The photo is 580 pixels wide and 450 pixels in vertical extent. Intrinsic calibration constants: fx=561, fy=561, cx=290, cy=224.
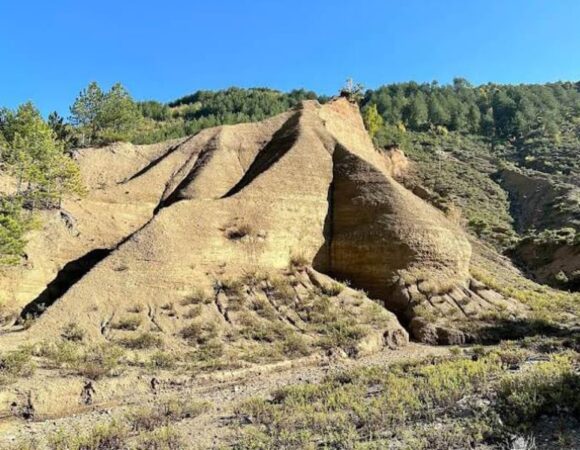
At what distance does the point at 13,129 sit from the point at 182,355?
871 inches

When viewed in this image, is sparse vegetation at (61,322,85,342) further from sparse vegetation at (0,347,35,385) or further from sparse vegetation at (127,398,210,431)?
sparse vegetation at (127,398,210,431)

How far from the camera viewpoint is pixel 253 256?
86.2 ft

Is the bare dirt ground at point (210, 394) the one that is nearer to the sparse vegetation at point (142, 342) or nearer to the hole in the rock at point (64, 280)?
the sparse vegetation at point (142, 342)

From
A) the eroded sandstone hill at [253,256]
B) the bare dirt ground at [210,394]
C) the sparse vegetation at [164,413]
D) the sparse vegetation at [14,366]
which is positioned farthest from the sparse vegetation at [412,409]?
the eroded sandstone hill at [253,256]

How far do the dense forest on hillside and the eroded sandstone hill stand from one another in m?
2.53

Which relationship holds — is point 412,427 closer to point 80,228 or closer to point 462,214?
point 80,228

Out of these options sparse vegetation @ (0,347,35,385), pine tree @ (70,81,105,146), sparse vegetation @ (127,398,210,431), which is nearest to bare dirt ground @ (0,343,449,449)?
sparse vegetation @ (127,398,210,431)

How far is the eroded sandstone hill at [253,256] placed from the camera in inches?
874

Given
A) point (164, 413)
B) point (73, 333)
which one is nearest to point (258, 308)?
point (73, 333)

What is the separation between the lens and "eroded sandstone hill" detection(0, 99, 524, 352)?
72.8 ft

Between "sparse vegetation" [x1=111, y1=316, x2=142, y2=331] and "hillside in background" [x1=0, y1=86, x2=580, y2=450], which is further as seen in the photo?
"sparse vegetation" [x1=111, y1=316, x2=142, y2=331]

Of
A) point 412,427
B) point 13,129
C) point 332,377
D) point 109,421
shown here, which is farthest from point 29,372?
point 13,129

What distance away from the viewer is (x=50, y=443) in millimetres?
12562

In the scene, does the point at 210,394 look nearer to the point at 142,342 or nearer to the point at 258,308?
the point at 142,342
